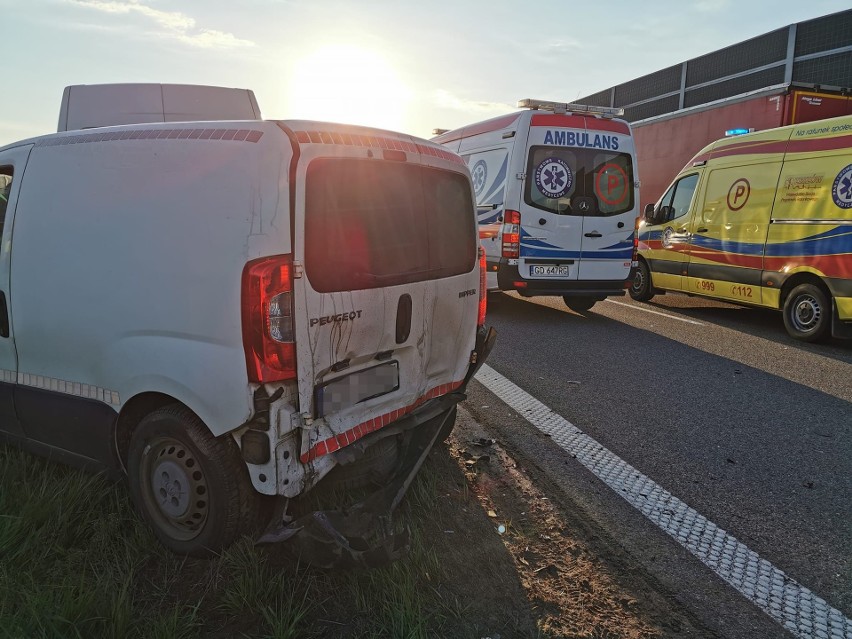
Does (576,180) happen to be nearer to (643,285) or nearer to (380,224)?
(643,285)

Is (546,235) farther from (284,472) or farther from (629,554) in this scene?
(284,472)

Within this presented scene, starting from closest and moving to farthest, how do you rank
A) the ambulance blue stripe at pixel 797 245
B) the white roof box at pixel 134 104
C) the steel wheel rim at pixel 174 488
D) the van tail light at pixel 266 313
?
the van tail light at pixel 266 313, the steel wheel rim at pixel 174 488, the white roof box at pixel 134 104, the ambulance blue stripe at pixel 797 245

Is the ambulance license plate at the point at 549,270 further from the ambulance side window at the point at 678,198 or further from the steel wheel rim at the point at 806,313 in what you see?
the steel wheel rim at the point at 806,313

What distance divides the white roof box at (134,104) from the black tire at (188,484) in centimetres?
359

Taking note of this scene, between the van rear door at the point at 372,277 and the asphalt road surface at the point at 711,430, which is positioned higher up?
the van rear door at the point at 372,277

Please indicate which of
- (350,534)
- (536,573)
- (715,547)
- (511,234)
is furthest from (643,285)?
(350,534)

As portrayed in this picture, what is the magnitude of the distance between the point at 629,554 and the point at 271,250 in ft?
6.73

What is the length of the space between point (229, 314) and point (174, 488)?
0.88 m

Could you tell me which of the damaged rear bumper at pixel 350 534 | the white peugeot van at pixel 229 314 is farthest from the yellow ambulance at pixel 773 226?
the damaged rear bumper at pixel 350 534

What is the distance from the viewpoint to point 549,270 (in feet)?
27.0

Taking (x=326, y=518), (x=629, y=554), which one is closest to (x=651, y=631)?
(x=629, y=554)

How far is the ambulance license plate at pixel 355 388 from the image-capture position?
97.0 inches

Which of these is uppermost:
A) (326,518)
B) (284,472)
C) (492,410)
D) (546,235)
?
(546,235)

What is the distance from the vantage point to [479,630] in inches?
88.2
